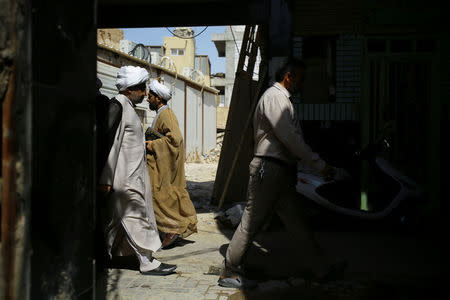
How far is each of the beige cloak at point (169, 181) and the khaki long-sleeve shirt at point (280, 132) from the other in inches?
72.3

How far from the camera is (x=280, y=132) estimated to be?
3.69 meters

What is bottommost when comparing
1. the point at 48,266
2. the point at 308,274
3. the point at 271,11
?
the point at 308,274

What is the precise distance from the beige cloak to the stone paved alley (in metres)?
0.30

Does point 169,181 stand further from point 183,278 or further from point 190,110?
point 190,110

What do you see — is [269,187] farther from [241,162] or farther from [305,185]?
[241,162]

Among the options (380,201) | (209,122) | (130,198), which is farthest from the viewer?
(209,122)

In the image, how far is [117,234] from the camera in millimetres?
4180

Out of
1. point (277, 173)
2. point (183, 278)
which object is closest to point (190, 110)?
point (183, 278)

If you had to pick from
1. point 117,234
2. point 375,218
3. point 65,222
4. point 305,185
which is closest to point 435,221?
point 375,218

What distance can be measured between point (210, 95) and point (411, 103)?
62.6 ft

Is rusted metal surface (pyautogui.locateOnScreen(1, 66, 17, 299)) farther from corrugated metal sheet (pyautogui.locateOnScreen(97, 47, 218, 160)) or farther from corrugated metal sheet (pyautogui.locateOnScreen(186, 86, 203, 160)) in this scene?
corrugated metal sheet (pyautogui.locateOnScreen(186, 86, 203, 160))

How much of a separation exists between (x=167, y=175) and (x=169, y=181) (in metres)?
0.08

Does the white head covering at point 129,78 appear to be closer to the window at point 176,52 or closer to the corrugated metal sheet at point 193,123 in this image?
the corrugated metal sheet at point 193,123

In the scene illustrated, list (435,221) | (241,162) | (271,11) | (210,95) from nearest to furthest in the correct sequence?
(271,11)
(435,221)
(241,162)
(210,95)
